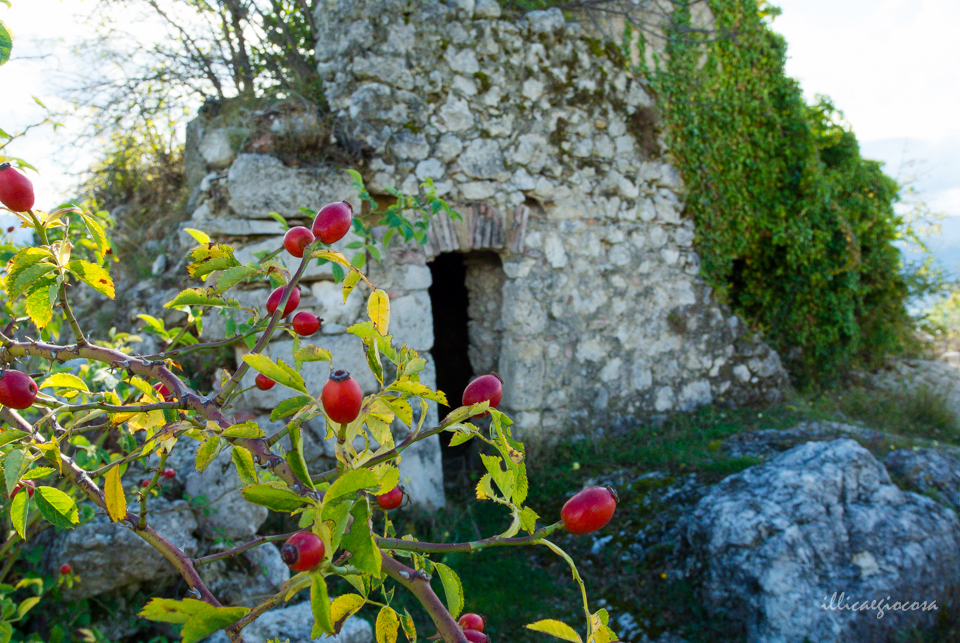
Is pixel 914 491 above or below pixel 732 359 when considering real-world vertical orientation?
below

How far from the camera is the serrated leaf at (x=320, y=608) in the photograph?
21.7 inches

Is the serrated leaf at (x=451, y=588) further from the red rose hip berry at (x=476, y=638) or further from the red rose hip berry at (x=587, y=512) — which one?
the red rose hip berry at (x=587, y=512)

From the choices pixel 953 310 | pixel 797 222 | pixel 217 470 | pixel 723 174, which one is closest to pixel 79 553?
pixel 217 470

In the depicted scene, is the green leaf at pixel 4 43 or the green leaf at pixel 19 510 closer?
the green leaf at pixel 19 510

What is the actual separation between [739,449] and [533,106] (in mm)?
2758

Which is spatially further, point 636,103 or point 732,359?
point 732,359

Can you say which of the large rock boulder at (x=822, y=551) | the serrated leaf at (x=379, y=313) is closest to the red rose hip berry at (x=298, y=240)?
the serrated leaf at (x=379, y=313)

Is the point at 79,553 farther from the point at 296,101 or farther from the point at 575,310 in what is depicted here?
the point at 575,310

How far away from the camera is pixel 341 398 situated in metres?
0.67

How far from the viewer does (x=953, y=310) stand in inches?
332

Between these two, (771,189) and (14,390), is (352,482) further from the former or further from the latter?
(771,189)

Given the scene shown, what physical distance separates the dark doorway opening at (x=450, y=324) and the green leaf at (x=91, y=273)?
16.2ft

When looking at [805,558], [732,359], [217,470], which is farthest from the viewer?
[732,359]

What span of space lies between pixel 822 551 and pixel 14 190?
2977 mm
